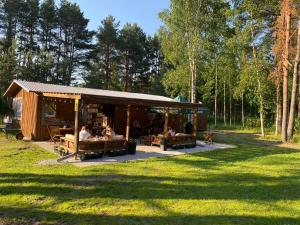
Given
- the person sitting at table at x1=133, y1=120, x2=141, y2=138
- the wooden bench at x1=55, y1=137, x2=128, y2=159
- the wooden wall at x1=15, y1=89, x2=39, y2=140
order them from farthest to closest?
the person sitting at table at x1=133, y1=120, x2=141, y2=138 < the wooden wall at x1=15, y1=89, x2=39, y2=140 < the wooden bench at x1=55, y1=137, x2=128, y2=159

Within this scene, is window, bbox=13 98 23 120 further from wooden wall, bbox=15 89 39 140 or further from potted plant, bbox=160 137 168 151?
potted plant, bbox=160 137 168 151

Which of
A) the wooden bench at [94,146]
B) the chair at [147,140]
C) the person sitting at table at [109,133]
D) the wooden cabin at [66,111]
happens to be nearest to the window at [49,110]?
the wooden cabin at [66,111]

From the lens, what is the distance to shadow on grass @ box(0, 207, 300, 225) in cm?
523

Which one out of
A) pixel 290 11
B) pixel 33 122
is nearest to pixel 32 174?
pixel 33 122

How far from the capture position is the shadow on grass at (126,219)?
17.2 feet

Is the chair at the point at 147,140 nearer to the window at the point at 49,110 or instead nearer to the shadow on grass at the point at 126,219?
the window at the point at 49,110

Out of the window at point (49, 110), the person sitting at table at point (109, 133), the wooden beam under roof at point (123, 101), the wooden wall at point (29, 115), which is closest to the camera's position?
the wooden beam under roof at point (123, 101)

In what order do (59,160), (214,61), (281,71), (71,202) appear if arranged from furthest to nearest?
(214,61)
(281,71)
(59,160)
(71,202)

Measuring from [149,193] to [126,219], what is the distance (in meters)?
1.59

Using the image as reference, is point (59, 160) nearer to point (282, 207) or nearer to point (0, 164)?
point (0, 164)

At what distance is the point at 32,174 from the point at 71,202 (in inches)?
101

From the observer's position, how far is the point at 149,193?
6.93 meters

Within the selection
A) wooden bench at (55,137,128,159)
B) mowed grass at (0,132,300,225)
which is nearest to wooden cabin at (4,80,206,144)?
wooden bench at (55,137,128,159)

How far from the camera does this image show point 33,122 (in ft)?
52.2
